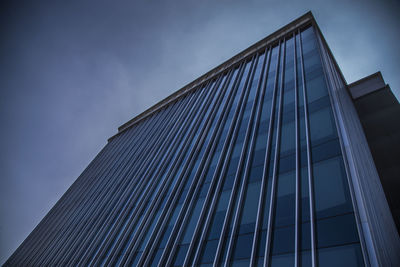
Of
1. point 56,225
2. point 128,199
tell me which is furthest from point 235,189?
point 56,225

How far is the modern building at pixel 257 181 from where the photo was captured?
801 cm

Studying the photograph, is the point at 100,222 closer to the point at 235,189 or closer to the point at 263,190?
the point at 235,189

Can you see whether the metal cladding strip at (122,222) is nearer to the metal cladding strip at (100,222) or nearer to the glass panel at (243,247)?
the metal cladding strip at (100,222)

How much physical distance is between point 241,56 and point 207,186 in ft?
66.4

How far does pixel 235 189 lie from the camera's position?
38.4ft

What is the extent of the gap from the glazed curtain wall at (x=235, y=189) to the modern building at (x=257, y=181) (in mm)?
62

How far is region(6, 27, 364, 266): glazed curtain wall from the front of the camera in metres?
8.21

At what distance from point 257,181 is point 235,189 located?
123 cm

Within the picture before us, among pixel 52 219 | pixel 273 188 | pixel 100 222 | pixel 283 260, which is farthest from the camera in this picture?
pixel 52 219

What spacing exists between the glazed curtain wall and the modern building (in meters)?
0.06

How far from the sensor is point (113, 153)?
34.1m

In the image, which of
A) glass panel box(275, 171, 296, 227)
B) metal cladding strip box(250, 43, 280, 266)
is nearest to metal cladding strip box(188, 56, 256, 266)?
Result: metal cladding strip box(250, 43, 280, 266)

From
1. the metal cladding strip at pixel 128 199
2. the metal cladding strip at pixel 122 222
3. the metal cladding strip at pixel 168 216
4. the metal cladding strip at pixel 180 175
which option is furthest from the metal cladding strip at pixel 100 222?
the metal cladding strip at pixel 168 216

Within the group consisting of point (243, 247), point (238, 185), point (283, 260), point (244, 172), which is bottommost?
point (283, 260)
